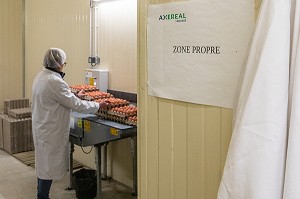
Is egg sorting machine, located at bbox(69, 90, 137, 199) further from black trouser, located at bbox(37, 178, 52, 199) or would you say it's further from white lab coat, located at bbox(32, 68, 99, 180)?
black trouser, located at bbox(37, 178, 52, 199)

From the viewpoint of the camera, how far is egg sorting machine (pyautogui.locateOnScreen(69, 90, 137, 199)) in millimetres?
2891

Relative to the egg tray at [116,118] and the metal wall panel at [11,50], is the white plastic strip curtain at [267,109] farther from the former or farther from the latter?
the metal wall panel at [11,50]

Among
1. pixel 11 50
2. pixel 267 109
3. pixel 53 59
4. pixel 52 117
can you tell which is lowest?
pixel 52 117

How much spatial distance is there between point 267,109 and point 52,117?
252 cm

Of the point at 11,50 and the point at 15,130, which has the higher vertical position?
the point at 11,50

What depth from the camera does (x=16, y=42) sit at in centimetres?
604

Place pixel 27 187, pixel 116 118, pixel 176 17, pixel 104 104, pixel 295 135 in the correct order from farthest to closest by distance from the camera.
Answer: pixel 27 187, pixel 104 104, pixel 116 118, pixel 176 17, pixel 295 135

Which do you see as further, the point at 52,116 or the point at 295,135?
the point at 52,116

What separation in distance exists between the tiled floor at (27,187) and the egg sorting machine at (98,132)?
28 centimetres

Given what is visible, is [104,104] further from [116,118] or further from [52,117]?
[52,117]

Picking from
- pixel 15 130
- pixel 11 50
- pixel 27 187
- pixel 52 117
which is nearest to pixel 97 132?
pixel 52 117

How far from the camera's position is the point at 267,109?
0.96 metres

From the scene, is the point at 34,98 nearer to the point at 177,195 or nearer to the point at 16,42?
the point at 177,195

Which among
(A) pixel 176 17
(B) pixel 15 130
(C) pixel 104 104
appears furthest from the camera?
(B) pixel 15 130
